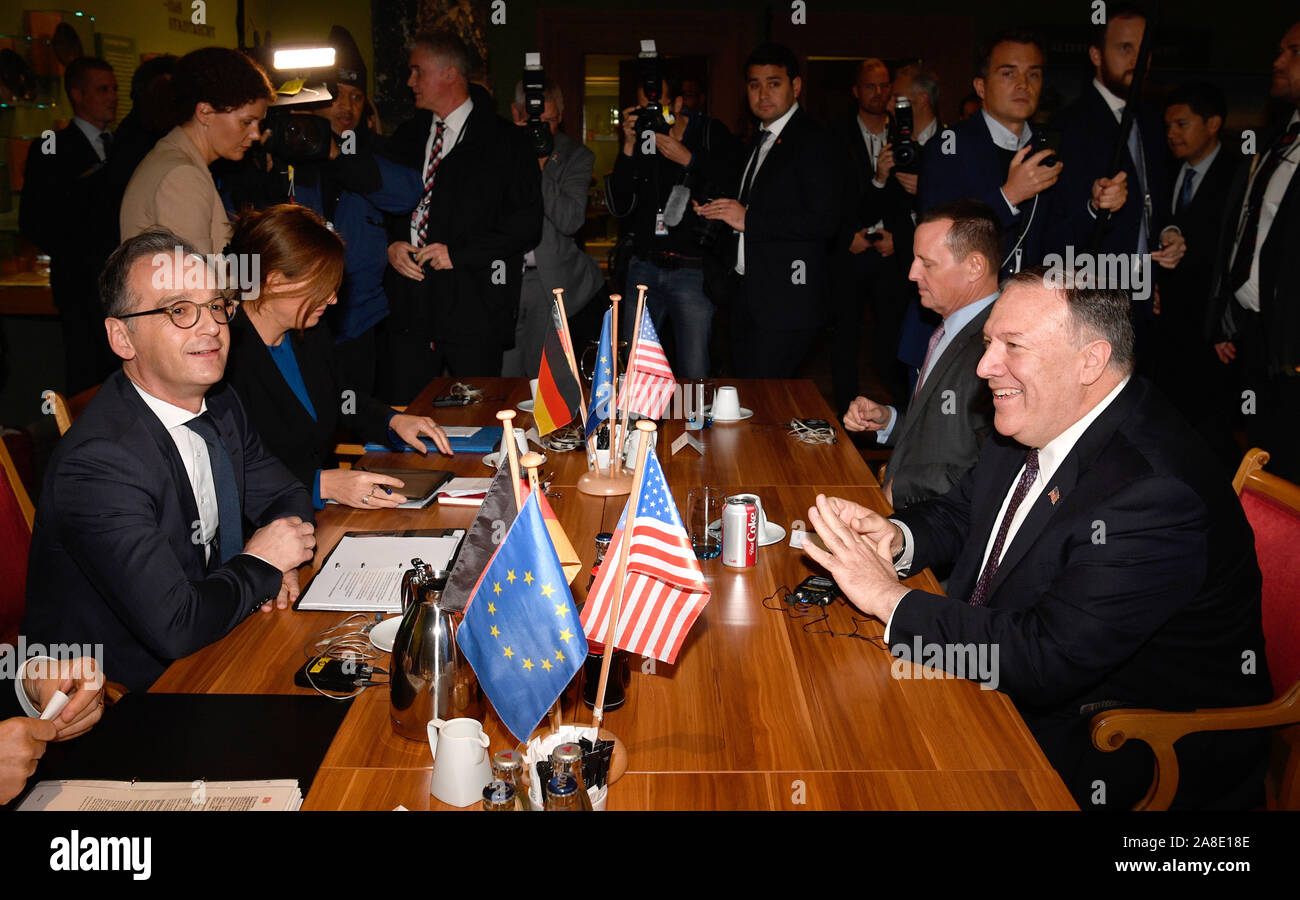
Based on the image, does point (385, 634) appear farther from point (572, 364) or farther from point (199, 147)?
point (199, 147)

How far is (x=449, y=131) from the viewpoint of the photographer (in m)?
4.64

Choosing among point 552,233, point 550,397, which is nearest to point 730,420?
point 550,397

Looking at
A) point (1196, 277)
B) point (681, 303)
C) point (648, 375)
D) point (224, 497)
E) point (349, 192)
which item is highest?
point (349, 192)

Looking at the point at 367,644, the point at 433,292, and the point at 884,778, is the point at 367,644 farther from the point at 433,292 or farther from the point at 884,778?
the point at 433,292

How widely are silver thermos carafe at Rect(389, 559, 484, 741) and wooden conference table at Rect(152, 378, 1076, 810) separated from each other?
4 cm

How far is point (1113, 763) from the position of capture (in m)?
2.02

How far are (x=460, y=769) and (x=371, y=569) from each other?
0.90 metres

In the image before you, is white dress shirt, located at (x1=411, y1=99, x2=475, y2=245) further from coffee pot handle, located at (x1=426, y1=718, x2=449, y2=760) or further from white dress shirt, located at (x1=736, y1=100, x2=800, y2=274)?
coffee pot handle, located at (x1=426, y1=718, x2=449, y2=760)

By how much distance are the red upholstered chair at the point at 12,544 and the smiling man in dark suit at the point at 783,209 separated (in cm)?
325

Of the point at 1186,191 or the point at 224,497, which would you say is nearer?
the point at 224,497

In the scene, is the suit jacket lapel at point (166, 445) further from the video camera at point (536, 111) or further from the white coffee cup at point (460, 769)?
the video camera at point (536, 111)

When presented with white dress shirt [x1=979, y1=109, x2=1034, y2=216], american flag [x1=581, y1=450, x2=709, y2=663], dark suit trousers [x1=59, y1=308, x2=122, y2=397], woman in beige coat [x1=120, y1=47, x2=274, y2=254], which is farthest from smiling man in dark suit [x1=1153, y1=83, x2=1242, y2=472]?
dark suit trousers [x1=59, y1=308, x2=122, y2=397]

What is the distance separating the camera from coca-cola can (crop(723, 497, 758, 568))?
234 centimetres

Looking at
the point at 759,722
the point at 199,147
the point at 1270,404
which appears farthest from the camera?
the point at 1270,404
